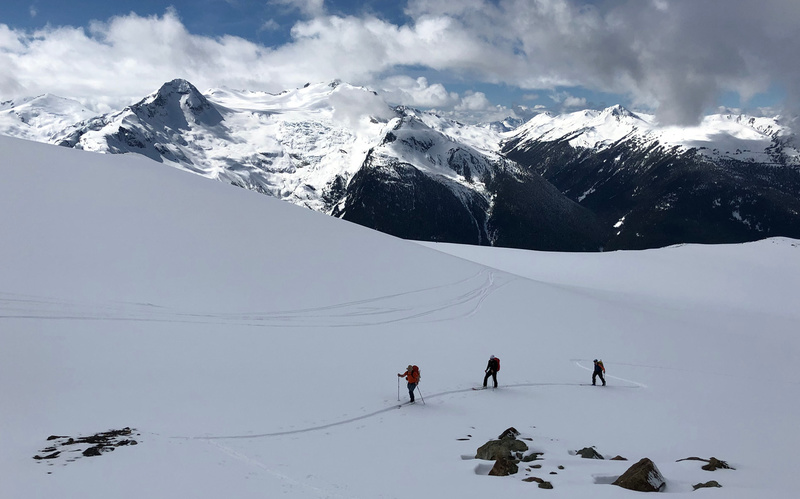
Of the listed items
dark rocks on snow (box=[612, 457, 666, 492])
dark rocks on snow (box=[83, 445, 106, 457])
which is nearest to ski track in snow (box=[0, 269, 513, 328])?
dark rocks on snow (box=[83, 445, 106, 457])

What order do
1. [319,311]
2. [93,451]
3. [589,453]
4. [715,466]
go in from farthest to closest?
[319,311] < [589,453] < [715,466] < [93,451]

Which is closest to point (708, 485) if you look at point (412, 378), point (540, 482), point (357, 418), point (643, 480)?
point (643, 480)

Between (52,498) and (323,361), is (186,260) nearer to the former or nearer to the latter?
(323,361)

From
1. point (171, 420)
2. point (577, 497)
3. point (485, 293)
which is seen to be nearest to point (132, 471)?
point (171, 420)

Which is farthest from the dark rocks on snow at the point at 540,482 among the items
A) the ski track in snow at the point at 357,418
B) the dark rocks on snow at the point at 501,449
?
the ski track in snow at the point at 357,418

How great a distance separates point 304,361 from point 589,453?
1180 centimetres

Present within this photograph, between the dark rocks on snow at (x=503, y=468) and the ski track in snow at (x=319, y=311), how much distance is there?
15653 mm

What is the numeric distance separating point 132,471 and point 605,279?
203 feet

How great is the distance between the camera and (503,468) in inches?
Result: 434

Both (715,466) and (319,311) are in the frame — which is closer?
(715,466)

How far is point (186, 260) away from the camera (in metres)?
28.5

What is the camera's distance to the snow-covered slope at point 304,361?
10.9 meters

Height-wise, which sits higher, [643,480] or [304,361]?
[304,361]

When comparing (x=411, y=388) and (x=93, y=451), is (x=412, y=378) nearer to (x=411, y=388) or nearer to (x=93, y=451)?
(x=411, y=388)
